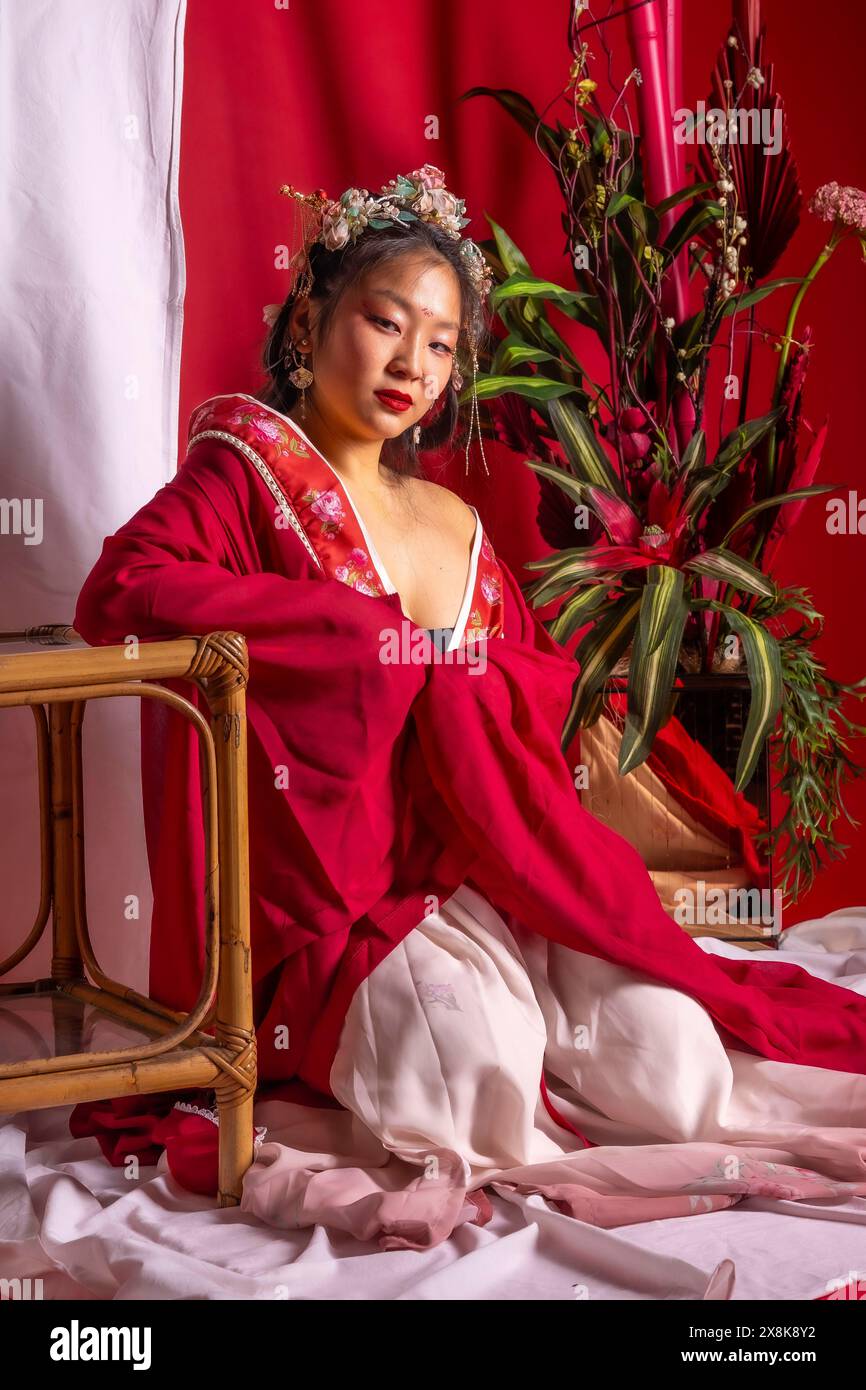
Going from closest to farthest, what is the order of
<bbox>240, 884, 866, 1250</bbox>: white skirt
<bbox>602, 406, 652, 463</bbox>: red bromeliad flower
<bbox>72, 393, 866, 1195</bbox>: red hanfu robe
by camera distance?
1. <bbox>240, 884, 866, 1250</bbox>: white skirt
2. <bbox>72, 393, 866, 1195</bbox>: red hanfu robe
3. <bbox>602, 406, 652, 463</bbox>: red bromeliad flower

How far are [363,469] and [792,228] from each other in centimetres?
93

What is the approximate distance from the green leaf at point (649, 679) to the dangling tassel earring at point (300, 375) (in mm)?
544

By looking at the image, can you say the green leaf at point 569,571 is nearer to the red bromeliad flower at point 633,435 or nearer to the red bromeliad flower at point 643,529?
the red bromeliad flower at point 643,529

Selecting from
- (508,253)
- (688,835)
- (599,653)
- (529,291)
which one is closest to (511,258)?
(508,253)

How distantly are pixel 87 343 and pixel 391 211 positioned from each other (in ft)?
1.40

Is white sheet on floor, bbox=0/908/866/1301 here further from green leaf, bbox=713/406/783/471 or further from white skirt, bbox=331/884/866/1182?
green leaf, bbox=713/406/783/471

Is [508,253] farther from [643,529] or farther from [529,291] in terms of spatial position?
[643,529]

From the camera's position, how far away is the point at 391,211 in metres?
1.50

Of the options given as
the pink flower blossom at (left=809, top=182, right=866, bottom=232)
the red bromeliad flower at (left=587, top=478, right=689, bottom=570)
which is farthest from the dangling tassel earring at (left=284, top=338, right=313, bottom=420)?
the pink flower blossom at (left=809, top=182, right=866, bottom=232)

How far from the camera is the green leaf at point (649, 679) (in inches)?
72.1

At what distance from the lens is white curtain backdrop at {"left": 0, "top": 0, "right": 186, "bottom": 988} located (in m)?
1.66

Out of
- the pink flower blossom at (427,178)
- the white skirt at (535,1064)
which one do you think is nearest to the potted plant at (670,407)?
the pink flower blossom at (427,178)

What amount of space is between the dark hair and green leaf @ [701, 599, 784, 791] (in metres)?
0.49
